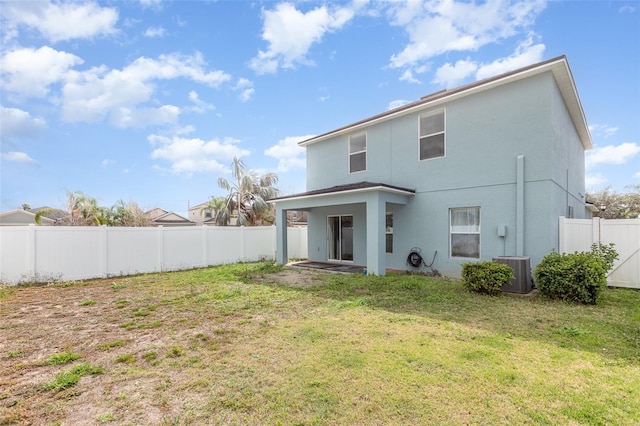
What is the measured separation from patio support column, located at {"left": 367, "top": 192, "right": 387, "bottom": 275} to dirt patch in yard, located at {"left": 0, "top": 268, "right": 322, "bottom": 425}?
411 centimetres

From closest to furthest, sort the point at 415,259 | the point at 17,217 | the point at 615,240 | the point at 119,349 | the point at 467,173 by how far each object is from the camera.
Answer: the point at 119,349 < the point at 615,240 < the point at 467,173 < the point at 415,259 < the point at 17,217

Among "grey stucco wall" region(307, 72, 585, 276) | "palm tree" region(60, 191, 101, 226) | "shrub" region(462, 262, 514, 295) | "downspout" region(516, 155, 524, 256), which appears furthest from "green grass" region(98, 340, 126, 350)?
"palm tree" region(60, 191, 101, 226)

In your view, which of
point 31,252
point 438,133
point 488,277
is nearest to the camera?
point 488,277

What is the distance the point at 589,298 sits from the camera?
6.26 m

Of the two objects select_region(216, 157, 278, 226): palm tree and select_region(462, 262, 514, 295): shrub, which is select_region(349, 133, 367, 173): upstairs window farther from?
select_region(216, 157, 278, 226): palm tree

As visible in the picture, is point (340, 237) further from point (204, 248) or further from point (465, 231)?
point (204, 248)

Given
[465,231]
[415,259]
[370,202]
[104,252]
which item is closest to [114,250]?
[104,252]

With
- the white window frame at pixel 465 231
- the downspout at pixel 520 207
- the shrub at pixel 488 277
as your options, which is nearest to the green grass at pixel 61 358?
the shrub at pixel 488 277

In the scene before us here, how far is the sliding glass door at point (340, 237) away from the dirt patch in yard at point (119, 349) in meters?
5.95

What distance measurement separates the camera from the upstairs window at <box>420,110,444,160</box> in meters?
9.89

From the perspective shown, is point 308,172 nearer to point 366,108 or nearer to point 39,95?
point 366,108

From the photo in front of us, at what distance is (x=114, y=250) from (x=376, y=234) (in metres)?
9.27

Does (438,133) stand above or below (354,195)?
above

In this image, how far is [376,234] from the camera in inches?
376
